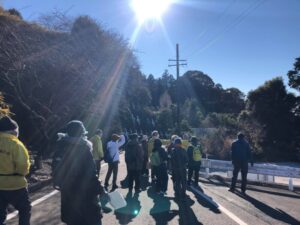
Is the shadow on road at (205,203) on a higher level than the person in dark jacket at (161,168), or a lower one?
lower

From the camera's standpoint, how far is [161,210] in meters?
9.32

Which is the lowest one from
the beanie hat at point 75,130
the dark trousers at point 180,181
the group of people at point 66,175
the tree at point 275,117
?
the dark trousers at point 180,181

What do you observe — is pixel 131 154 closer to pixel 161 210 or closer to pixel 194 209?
pixel 161 210

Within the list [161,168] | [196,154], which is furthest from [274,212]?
[196,154]

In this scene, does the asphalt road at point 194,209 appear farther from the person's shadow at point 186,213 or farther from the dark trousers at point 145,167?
the dark trousers at point 145,167

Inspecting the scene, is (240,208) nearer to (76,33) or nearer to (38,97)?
(38,97)

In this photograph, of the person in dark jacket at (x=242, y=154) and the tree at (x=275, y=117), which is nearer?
the person in dark jacket at (x=242, y=154)

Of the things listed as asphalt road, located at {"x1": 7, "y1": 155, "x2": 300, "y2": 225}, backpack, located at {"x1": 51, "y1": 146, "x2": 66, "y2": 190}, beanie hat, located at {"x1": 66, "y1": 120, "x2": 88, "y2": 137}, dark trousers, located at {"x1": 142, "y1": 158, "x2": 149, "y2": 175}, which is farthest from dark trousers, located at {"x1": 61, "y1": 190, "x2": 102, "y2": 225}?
dark trousers, located at {"x1": 142, "y1": 158, "x2": 149, "y2": 175}

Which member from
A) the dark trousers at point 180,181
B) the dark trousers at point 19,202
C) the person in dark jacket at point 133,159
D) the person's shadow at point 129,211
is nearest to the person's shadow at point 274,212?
the dark trousers at point 180,181

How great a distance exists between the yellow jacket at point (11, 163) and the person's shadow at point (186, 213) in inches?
150

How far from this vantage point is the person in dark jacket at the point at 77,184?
445cm

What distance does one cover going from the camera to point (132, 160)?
38.2ft

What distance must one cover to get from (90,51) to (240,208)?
2085cm

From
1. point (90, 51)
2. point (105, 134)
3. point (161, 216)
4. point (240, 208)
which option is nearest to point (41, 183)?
point (161, 216)
